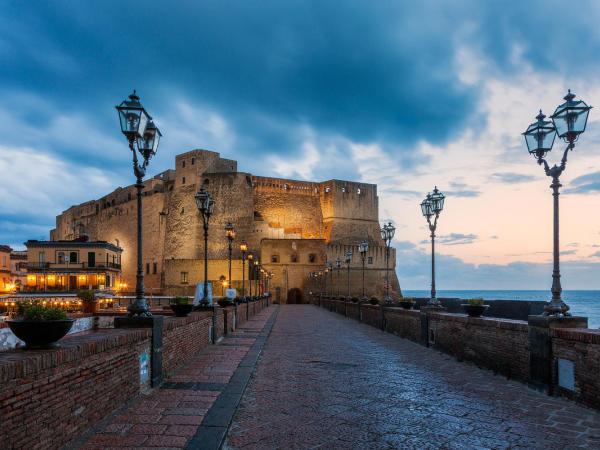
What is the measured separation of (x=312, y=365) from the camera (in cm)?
1029

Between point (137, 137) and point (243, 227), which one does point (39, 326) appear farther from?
point (243, 227)

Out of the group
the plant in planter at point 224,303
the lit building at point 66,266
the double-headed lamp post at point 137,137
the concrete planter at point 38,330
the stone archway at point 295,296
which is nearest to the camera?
the concrete planter at point 38,330

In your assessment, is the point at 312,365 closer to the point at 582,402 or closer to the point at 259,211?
the point at 582,402

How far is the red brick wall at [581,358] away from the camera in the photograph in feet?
21.0

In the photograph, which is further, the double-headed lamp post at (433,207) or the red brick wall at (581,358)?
the double-headed lamp post at (433,207)

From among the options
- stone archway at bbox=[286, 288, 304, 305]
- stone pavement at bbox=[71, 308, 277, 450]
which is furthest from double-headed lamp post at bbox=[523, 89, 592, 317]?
stone archway at bbox=[286, 288, 304, 305]

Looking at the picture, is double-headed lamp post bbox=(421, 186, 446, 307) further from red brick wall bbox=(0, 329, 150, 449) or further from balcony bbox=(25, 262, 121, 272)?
balcony bbox=(25, 262, 121, 272)

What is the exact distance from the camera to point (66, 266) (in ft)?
170

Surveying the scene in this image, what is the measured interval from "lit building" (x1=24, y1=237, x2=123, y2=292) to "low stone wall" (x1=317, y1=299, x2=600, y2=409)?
1763 inches

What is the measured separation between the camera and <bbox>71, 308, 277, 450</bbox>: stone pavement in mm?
4953

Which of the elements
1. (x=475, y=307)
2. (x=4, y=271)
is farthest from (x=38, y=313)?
(x=4, y=271)

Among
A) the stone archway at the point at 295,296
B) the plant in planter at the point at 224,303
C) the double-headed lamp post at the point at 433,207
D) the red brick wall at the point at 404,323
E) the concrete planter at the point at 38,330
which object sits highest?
the double-headed lamp post at the point at 433,207

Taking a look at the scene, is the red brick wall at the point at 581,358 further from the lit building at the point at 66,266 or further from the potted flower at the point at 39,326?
the lit building at the point at 66,266

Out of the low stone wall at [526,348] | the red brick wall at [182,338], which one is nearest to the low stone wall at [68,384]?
the red brick wall at [182,338]
